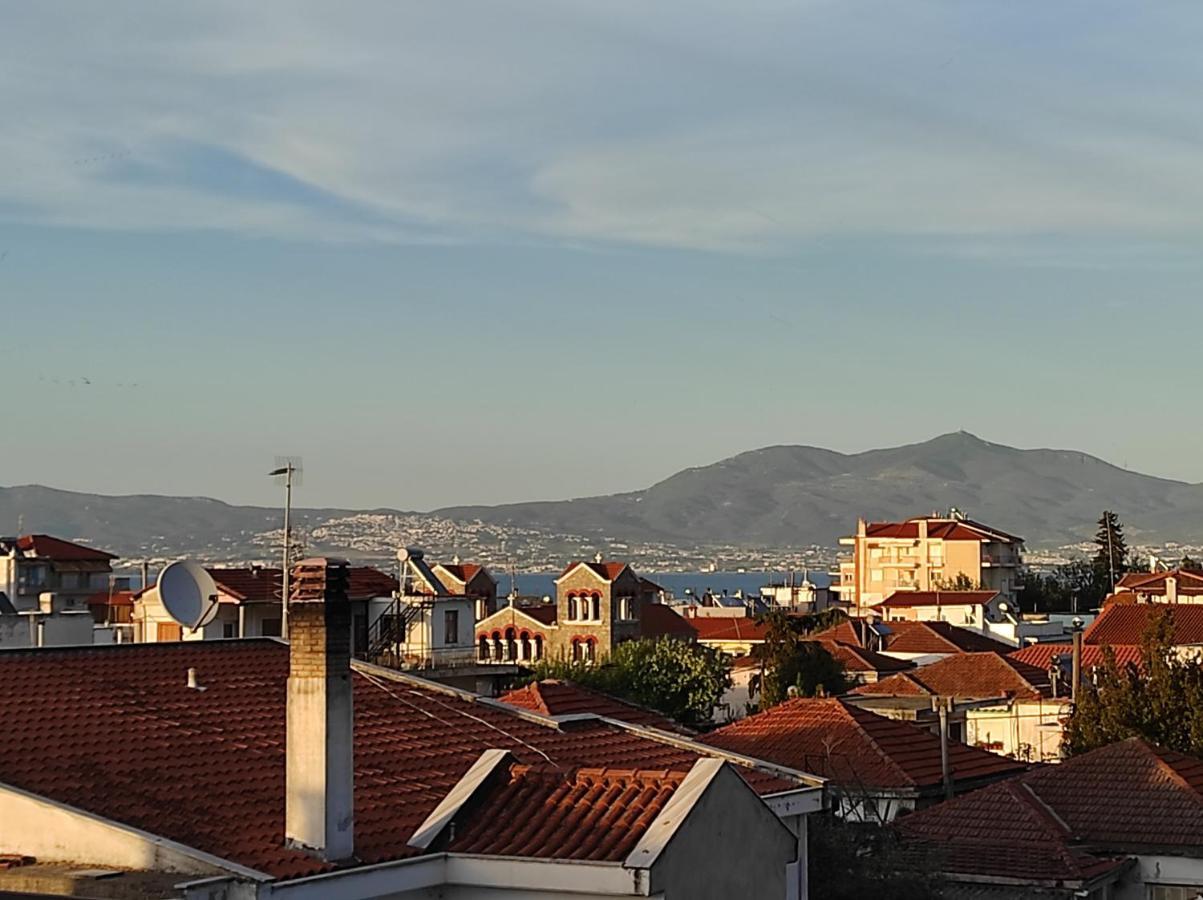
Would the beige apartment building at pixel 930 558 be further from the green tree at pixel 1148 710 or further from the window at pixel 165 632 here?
the green tree at pixel 1148 710

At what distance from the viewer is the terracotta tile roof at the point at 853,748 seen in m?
31.5

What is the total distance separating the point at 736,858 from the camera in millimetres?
15969

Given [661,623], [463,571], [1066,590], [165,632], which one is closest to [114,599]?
[463,571]

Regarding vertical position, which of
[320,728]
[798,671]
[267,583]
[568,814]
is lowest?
[798,671]

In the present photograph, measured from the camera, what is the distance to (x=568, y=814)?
15859mm

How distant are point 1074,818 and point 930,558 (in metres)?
113

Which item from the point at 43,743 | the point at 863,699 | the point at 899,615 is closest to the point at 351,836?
the point at 43,743

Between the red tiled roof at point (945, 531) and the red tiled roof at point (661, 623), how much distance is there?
1718 inches

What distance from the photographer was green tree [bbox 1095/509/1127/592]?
141 meters

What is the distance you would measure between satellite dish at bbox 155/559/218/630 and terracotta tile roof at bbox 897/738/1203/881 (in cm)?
1015

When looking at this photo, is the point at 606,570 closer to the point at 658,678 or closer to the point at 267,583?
the point at 658,678

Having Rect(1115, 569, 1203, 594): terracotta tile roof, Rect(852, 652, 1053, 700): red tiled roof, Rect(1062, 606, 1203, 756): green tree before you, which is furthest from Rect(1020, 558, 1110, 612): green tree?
Rect(1062, 606, 1203, 756): green tree

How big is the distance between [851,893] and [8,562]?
69.6 m

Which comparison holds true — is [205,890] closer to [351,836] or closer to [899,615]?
[351,836]
